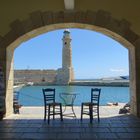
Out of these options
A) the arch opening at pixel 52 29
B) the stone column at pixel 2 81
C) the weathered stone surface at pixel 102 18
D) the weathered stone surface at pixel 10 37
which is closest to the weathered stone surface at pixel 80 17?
the arch opening at pixel 52 29

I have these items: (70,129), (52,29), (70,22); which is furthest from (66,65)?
(70,129)

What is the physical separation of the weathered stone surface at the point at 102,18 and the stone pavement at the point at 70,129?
2.05m

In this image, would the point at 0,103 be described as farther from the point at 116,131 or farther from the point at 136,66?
the point at 136,66

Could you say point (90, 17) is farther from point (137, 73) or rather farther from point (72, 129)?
point (72, 129)

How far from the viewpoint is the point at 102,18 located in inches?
266

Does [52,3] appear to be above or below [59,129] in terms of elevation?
above

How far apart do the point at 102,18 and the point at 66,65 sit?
33551mm

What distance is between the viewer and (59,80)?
4522 centimetres

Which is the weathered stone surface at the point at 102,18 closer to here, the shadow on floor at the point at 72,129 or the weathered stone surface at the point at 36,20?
the weathered stone surface at the point at 36,20

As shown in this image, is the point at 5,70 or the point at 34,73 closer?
the point at 5,70

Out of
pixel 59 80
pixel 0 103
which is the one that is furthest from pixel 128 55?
pixel 59 80

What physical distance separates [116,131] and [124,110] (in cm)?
390

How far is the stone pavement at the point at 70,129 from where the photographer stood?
16.1 feet

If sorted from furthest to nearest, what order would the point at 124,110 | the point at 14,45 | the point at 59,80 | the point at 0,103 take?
the point at 59,80 < the point at 124,110 < the point at 14,45 < the point at 0,103
